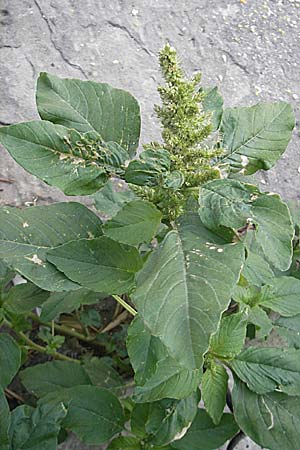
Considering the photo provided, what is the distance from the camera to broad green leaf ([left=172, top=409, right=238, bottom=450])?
4.20 feet

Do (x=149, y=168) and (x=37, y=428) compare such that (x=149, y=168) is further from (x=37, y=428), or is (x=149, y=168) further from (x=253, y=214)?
(x=37, y=428)

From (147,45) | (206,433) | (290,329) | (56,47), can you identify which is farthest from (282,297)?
(56,47)

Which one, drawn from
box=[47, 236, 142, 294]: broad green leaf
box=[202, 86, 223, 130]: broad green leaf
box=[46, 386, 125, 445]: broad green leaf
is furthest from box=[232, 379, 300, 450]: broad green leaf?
box=[202, 86, 223, 130]: broad green leaf

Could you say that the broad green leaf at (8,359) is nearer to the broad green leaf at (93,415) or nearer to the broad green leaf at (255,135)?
the broad green leaf at (93,415)

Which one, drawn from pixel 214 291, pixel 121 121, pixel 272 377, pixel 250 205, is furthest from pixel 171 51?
pixel 272 377

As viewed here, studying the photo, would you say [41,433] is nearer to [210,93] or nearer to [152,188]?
[152,188]

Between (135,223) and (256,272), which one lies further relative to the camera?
(256,272)

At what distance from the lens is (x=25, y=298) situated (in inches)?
52.5

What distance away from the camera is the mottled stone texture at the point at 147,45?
236cm

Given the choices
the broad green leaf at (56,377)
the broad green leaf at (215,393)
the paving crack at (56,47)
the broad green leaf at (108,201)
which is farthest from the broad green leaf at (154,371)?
the paving crack at (56,47)

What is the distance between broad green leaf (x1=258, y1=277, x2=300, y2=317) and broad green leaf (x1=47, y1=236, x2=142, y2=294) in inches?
15.2

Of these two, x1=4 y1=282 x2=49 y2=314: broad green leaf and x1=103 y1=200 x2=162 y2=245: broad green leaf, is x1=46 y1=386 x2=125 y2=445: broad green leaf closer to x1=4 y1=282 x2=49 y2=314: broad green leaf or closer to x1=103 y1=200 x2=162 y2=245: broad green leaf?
x1=4 y1=282 x2=49 y2=314: broad green leaf

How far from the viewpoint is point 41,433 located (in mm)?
1222

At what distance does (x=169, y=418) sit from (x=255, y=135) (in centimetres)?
57
